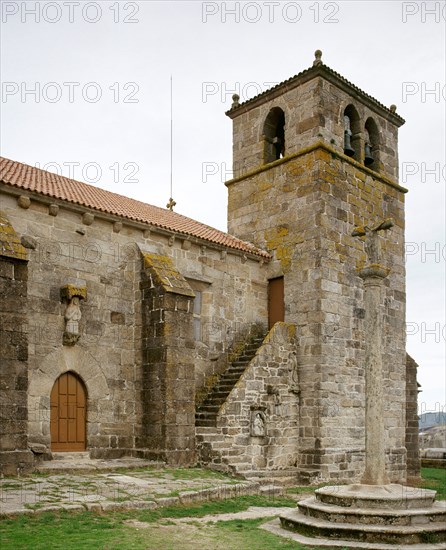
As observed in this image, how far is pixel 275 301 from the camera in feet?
58.6

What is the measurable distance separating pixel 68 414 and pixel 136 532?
A: 5502mm

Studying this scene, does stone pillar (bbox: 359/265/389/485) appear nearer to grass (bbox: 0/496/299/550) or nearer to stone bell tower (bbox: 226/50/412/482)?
grass (bbox: 0/496/299/550)

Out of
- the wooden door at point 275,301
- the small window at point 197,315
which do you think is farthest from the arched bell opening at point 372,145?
the small window at point 197,315

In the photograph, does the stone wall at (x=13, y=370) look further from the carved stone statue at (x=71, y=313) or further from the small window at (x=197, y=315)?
the small window at (x=197, y=315)

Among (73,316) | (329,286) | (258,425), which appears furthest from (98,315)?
(329,286)

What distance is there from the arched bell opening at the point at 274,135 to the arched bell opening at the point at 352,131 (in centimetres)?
176

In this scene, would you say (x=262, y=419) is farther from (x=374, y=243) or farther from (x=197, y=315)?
(x=374, y=243)

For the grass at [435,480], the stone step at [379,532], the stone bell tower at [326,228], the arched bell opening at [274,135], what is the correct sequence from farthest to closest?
the arched bell opening at [274,135]
the stone bell tower at [326,228]
the grass at [435,480]
the stone step at [379,532]

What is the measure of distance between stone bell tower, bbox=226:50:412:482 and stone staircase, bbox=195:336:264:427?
1176mm

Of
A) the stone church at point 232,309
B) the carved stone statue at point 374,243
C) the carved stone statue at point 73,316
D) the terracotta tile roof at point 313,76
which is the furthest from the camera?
the terracotta tile roof at point 313,76

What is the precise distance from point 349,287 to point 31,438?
870 cm

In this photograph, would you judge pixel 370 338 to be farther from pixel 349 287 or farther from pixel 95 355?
pixel 349 287

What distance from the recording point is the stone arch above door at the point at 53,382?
1268 cm

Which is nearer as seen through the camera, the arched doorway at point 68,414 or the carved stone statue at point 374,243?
the carved stone statue at point 374,243
